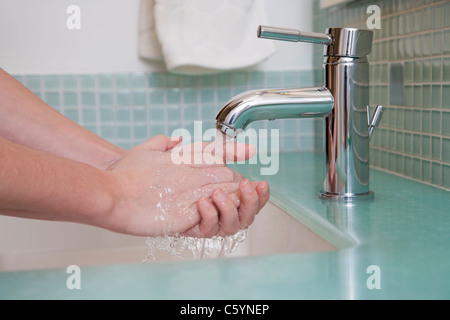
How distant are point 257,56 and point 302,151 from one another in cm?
28

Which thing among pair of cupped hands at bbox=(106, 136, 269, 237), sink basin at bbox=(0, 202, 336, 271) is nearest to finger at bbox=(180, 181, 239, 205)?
pair of cupped hands at bbox=(106, 136, 269, 237)

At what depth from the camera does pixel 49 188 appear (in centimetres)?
54

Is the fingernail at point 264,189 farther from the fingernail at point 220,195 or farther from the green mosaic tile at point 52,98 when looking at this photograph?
the green mosaic tile at point 52,98

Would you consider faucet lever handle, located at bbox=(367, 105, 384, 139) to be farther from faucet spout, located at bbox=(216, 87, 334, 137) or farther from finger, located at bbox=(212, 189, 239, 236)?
finger, located at bbox=(212, 189, 239, 236)

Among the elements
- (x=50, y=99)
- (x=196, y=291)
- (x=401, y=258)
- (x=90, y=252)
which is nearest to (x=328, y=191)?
(x=401, y=258)

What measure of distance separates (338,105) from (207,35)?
1.83ft

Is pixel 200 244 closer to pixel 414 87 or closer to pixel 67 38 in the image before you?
pixel 414 87

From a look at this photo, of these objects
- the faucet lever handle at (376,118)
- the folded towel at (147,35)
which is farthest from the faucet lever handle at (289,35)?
the folded towel at (147,35)

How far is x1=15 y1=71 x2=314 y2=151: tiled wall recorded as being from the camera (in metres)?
1.35

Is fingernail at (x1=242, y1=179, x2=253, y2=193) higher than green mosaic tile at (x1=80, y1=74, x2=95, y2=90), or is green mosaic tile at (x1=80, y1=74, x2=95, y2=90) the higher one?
green mosaic tile at (x1=80, y1=74, x2=95, y2=90)

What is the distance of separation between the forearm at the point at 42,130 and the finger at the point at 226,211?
243 mm

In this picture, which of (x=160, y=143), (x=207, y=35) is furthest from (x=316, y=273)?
(x=207, y=35)

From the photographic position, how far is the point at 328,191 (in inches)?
33.3

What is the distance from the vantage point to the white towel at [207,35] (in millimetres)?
1261
